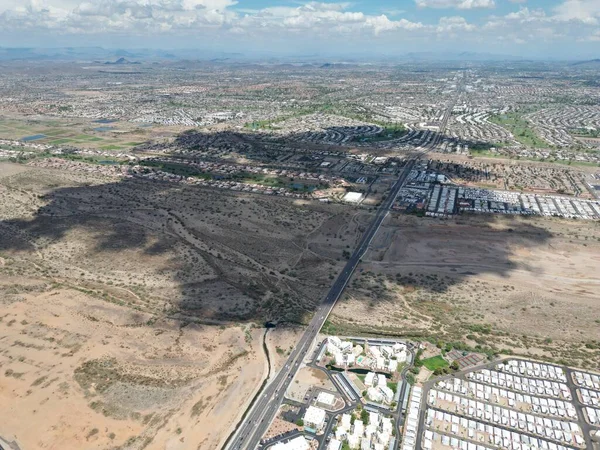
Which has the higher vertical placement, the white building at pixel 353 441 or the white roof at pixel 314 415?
the white roof at pixel 314 415

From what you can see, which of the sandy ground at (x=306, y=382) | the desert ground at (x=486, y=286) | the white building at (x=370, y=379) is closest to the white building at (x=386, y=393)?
the white building at (x=370, y=379)

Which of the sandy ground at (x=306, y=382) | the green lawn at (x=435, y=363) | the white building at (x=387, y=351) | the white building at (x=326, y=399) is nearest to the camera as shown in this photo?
the white building at (x=326, y=399)

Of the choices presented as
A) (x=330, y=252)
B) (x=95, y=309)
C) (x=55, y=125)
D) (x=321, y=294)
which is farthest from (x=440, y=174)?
(x=55, y=125)

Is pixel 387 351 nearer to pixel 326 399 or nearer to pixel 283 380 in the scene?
pixel 326 399

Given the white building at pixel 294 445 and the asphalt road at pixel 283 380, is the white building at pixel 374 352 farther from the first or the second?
the white building at pixel 294 445

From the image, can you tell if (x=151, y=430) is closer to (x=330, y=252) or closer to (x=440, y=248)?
(x=330, y=252)

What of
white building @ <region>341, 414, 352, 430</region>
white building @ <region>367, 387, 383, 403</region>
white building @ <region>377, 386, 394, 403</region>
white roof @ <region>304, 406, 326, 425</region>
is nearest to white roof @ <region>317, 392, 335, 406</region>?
white roof @ <region>304, 406, 326, 425</region>

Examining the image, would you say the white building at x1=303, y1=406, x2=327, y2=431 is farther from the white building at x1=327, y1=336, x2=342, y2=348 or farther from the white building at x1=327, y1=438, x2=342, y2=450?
the white building at x1=327, y1=336, x2=342, y2=348

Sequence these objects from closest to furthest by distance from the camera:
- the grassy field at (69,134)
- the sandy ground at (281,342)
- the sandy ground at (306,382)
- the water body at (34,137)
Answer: the sandy ground at (306,382) → the sandy ground at (281,342) → the grassy field at (69,134) → the water body at (34,137)
